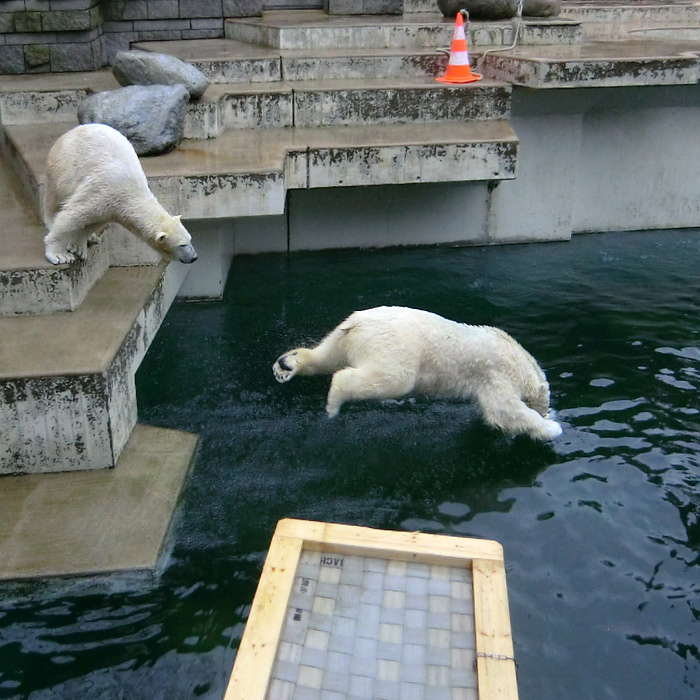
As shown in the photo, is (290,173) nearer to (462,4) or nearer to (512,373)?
(512,373)

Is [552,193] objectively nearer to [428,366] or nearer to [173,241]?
[428,366]

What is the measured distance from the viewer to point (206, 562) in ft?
12.2

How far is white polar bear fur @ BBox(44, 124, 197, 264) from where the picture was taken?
14.8 ft

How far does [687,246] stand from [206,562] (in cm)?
637

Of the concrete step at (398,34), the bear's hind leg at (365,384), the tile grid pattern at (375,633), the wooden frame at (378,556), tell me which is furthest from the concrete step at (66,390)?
the concrete step at (398,34)

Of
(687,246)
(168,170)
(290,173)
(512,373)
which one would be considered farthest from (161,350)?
(687,246)

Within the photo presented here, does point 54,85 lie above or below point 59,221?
above

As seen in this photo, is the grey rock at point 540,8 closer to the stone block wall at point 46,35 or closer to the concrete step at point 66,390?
the stone block wall at point 46,35

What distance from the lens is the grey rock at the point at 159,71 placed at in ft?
21.5

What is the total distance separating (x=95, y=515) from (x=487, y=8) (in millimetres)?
7341

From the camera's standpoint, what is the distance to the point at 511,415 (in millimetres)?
4531

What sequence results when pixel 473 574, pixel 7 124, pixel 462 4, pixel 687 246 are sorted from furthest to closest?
pixel 462 4, pixel 687 246, pixel 7 124, pixel 473 574

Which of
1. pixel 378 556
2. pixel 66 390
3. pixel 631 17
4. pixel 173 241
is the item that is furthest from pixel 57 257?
pixel 631 17

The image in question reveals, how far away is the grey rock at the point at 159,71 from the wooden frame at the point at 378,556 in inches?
180
